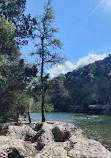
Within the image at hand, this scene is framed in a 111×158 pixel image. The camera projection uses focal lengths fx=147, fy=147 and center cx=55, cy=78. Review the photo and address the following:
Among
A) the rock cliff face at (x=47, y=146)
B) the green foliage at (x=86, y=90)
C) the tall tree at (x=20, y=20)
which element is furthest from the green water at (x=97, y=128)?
the green foliage at (x=86, y=90)

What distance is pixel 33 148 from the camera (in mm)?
8906

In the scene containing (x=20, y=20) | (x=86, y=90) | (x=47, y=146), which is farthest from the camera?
(x=86, y=90)

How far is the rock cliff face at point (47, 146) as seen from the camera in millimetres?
6603

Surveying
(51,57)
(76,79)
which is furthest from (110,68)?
(51,57)

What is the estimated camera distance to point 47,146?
342 inches

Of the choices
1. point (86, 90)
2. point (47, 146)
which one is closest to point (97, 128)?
point (47, 146)

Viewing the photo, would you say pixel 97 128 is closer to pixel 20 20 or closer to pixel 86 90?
pixel 20 20

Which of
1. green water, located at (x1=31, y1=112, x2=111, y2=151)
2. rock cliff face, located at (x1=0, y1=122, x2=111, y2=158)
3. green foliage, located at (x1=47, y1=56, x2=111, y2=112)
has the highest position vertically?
green foliage, located at (x1=47, y1=56, x2=111, y2=112)

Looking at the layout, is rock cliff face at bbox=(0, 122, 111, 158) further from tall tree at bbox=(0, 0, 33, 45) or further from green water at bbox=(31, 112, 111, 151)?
tall tree at bbox=(0, 0, 33, 45)

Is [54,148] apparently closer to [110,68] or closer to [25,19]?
[25,19]

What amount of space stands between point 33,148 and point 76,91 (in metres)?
137

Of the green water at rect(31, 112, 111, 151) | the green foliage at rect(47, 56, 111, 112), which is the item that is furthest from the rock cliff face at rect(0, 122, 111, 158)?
the green foliage at rect(47, 56, 111, 112)

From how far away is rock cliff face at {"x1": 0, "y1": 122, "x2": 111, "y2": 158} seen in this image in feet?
21.7

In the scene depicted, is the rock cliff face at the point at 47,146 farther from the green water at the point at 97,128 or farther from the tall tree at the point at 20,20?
the tall tree at the point at 20,20
